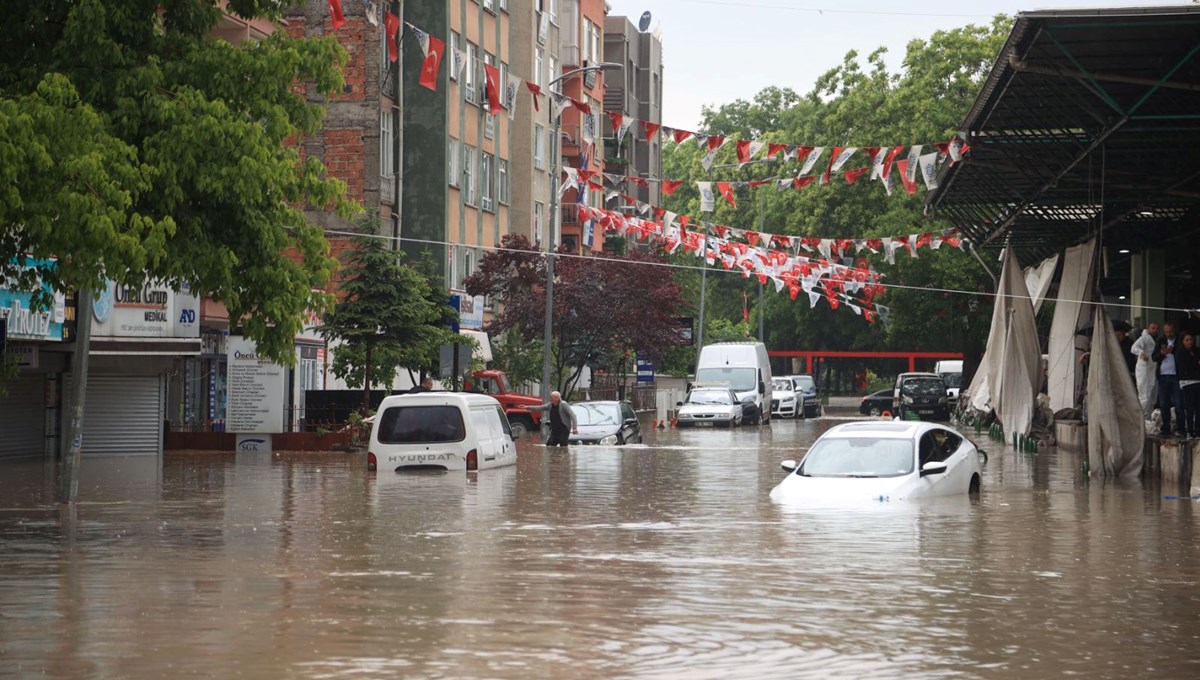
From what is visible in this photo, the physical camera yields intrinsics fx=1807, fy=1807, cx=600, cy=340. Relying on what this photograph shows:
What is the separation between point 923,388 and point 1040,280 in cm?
2440

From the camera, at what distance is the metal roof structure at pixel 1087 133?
2447 centimetres

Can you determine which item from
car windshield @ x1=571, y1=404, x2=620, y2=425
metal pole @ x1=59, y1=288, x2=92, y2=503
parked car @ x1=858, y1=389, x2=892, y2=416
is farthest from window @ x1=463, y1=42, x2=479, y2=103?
metal pole @ x1=59, y1=288, x2=92, y2=503

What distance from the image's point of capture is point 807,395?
260 feet

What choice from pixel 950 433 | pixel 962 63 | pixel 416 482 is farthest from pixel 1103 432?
pixel 962 63

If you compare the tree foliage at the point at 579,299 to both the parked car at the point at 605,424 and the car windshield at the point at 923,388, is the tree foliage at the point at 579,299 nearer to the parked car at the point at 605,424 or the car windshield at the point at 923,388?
the car windshield at the point at 923,388

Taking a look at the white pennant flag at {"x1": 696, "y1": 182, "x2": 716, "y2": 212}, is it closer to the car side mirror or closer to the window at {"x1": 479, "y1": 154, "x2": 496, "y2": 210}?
the window at {"x1": 479, "y1": 154, "x2": 496, "y2": 210}

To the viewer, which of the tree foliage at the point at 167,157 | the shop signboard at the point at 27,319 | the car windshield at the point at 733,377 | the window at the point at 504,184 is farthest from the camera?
the window at the point at 504,184

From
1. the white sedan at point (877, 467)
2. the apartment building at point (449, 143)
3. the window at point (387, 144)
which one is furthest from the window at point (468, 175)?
the white sedan at point (877, 467)

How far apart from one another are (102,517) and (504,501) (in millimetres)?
5235

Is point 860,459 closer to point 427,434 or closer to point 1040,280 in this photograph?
point 427,434

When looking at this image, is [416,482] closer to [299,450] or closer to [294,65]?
[294,65]

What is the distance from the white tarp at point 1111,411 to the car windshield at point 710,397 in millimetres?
31318

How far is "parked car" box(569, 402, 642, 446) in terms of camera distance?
45.4 metres

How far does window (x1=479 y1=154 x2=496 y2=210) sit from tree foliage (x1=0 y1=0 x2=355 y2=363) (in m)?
44.6
